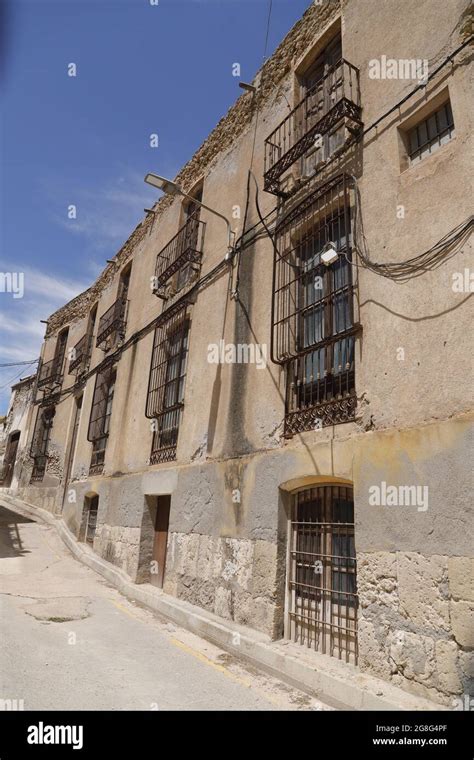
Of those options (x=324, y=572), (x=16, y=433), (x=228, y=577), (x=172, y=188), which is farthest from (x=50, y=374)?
(x=324, y=572)

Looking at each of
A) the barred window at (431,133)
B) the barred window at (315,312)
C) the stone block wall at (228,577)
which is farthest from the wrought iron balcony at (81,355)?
the barred window at (431,133)

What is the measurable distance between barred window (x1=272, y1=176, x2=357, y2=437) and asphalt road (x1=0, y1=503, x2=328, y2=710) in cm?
249

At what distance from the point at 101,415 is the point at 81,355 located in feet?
12.1

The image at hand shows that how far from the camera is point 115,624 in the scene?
6.20 meters

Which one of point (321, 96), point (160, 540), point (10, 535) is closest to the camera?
point (321, 96)

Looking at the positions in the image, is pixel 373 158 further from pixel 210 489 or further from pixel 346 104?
pixel 210 489

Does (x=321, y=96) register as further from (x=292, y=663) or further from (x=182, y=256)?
(x=292, y=663)

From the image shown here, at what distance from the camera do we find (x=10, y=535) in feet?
39.9

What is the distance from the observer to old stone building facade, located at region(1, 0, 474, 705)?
378 centimetres

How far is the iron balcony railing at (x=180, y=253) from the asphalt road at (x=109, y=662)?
19.1 ft

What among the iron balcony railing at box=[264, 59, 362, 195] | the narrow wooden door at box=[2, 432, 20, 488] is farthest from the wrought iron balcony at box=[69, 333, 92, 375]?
the iron balcony railing at box=[264, 59, 362, 195]

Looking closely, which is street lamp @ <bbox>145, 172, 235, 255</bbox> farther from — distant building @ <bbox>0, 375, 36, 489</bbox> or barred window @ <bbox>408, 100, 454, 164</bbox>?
distant building @ <bbox>0, 375, 36, 489</bbox>
